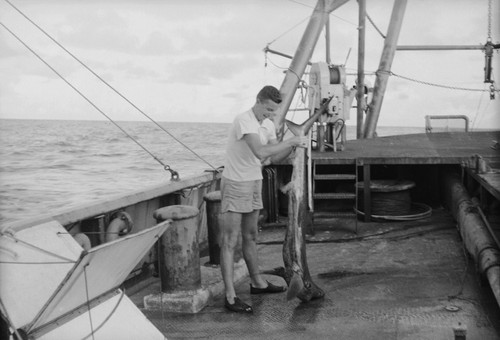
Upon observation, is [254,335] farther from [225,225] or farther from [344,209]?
[344,209]

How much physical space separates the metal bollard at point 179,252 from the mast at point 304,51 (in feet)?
15.9

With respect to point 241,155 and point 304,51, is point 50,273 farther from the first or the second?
point 304,51

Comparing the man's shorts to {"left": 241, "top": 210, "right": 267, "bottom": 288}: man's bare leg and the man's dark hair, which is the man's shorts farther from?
the man's dark hair

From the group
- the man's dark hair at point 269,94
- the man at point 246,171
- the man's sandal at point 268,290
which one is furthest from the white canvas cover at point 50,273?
the man's sandal at point 268,290

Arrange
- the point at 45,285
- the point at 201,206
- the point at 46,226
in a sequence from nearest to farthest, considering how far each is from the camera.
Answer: the point at 45,285 → the point at 46,226 → the point at 201,206

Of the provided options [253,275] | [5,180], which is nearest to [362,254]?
[253,275]

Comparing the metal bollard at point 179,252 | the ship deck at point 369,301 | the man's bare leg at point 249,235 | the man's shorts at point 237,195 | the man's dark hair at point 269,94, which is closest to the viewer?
the ship deck at point 369,301

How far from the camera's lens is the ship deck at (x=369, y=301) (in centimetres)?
487

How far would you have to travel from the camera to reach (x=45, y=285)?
3287 millimetres

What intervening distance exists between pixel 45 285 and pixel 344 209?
7391 millimetres

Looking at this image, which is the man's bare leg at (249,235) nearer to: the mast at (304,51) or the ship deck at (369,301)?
the ship deck at (369,301)

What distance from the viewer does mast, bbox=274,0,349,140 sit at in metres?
10.5

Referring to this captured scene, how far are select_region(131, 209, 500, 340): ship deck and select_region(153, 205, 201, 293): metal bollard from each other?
1.11 ft

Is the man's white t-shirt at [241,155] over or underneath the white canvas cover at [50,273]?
over
